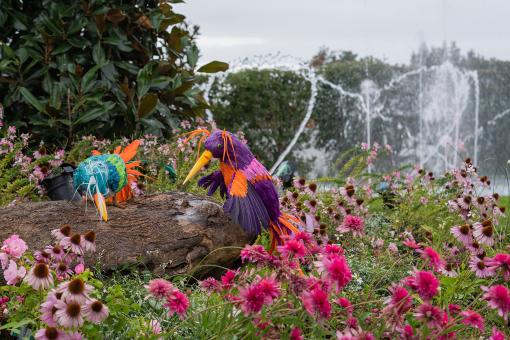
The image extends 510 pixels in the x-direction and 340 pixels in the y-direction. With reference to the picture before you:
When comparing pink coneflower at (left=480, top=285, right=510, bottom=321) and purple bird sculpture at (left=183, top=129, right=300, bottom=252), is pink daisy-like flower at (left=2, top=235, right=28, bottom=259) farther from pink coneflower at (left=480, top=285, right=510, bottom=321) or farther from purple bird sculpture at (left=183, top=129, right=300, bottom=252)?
pink coneflower at (left=480, top=285, right=510, bottom=321)

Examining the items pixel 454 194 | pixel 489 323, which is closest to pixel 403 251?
pixel 454 194

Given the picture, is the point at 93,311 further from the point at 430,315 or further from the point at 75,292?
the point at 430,315

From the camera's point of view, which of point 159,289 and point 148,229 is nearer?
point 159,289

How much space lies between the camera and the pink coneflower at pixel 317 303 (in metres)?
1.46

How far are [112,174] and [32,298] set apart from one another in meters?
0.97

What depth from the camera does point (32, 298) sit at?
1779 millimetres

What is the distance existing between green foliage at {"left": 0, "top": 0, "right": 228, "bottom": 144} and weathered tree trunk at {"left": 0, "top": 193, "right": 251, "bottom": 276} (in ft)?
4.52

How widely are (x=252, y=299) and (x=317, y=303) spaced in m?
0.15

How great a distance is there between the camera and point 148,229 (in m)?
2.78

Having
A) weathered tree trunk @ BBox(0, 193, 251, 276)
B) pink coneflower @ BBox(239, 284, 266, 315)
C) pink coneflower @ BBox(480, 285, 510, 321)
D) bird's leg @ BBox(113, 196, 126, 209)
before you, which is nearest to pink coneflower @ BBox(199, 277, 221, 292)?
pink coneflower @ BBox(239, 284, 266, 315)

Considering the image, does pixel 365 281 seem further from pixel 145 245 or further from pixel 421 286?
pixel 421 286

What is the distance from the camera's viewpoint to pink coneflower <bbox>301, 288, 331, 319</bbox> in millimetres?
1464

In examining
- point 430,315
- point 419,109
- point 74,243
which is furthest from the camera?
point 419,109

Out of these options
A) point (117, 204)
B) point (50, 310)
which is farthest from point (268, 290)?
point (117, 204)
